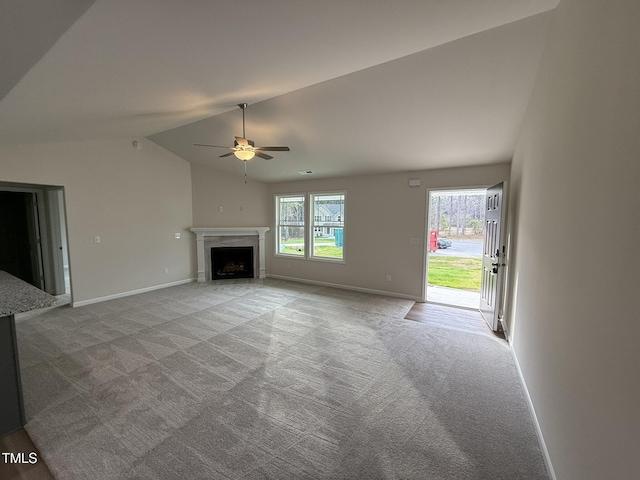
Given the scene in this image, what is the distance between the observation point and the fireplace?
6.45 meters

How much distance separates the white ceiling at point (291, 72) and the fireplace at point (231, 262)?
3.08 m

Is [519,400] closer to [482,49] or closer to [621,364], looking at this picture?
[621,364]

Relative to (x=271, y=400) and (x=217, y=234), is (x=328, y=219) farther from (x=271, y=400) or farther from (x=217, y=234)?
(x=271, y=400)

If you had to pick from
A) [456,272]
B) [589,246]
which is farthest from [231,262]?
[589,246]

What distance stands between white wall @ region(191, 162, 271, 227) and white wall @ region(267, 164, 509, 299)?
1497mm

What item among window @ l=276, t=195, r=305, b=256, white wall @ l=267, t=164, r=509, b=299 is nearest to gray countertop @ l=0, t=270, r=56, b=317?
white wall @ l=267, t=164, r=509, b=299

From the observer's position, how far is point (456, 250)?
941 cm

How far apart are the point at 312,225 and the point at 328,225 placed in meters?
0.46

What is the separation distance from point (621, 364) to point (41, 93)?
4.05m

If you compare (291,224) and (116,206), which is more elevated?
(116,206)

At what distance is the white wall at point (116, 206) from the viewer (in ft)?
13.6

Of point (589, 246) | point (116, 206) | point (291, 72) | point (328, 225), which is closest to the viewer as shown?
point (589, 246)

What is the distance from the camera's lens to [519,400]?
Result: 7.42ft

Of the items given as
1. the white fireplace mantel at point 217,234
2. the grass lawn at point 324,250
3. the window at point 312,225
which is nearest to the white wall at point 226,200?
the white fireplace mantel at point 217,234
